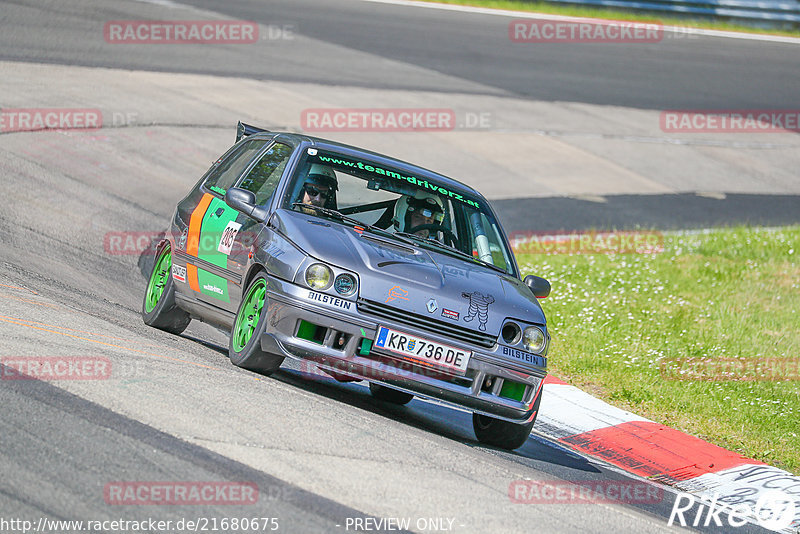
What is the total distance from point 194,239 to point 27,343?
196cm

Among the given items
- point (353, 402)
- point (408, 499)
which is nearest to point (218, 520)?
point (408, 499)

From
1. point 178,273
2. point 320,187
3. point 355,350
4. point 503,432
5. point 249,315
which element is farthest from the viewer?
point 178,273

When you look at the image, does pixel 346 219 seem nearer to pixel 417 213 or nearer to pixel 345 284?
pixel 417 213

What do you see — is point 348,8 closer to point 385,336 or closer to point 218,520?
point 385,336

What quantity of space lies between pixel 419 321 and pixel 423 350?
0.17m

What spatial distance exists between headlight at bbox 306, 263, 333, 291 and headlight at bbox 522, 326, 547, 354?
1275 millimetres

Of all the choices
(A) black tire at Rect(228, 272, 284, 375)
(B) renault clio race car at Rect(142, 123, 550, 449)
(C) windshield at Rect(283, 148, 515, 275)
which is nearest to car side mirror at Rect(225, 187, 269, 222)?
(B) renault clio race car at Rect(142, 123, 550, 449)

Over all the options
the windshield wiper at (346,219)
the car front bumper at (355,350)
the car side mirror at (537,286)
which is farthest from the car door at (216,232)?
the car side mirror at (537,286)

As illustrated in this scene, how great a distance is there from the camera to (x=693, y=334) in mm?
10984

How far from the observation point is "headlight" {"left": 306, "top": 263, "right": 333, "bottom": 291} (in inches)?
258

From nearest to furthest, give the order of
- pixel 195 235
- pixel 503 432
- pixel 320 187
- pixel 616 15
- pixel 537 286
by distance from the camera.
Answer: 1. pixel 503 432
2. pixel 320 187
3. pixel 537 286
4. pixel 195 235
5. pixel 616 15

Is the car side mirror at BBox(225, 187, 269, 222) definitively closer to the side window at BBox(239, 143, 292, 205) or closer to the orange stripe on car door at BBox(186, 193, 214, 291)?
the side window at BBox(239, 143, 292, 205)

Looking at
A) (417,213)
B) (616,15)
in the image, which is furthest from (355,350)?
(616,15)

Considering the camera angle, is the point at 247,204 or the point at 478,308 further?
the point at 247,204
